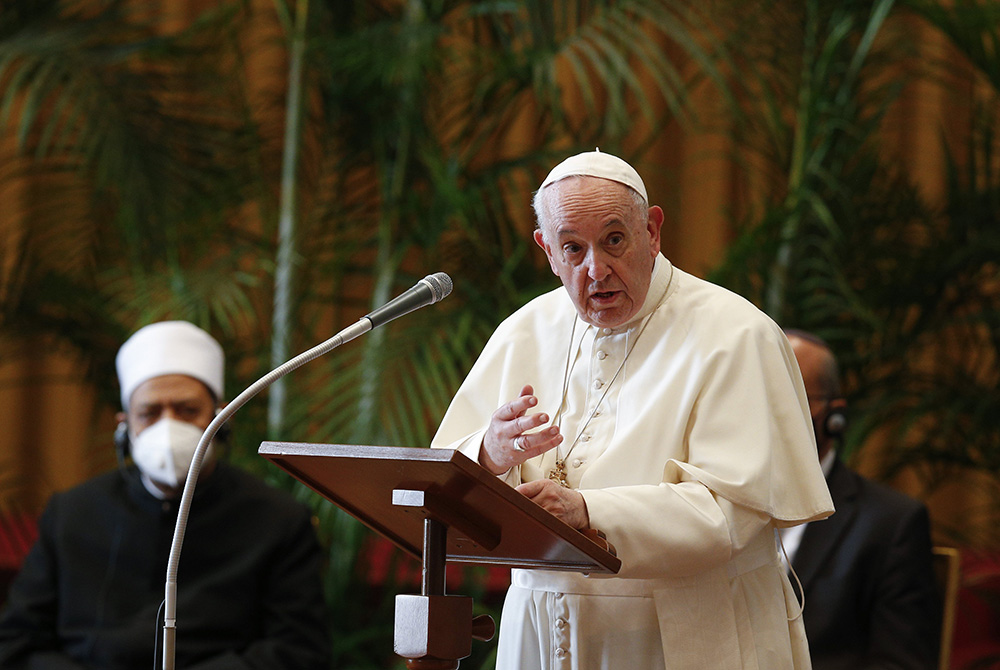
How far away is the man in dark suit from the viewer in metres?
3.27

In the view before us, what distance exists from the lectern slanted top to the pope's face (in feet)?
1.65

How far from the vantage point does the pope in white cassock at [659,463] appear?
2150 millimetres

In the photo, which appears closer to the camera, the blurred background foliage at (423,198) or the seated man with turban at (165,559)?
the seated man with turban at (165,559)

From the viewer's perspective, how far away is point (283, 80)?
5535mm

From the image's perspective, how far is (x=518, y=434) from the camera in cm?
201

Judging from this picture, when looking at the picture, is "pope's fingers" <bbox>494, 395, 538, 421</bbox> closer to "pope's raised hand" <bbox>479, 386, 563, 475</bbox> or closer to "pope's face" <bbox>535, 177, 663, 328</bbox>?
"pope's raised hand" <bbox>479, 386, 563, 475</bbox>

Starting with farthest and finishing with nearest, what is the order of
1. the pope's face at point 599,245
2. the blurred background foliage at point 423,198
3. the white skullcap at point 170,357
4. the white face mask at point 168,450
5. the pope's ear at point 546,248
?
1. the blurred background foliage at point 423,198
2. the white skullcap at point 170,357
3. the white face mask at point 168,450
4. the pope's ear at point 546,248
5. the pope's face at point 599,245

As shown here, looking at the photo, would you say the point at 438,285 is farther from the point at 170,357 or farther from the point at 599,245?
the point at 170,357

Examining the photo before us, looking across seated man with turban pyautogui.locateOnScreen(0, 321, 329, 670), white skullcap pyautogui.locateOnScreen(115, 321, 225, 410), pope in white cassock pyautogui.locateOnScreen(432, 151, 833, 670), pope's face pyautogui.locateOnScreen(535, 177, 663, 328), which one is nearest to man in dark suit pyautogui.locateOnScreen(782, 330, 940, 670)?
pope in white cassock pyautogui.locateOnScreen(432, 151, 833, 670)

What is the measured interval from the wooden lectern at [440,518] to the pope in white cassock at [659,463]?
12 cm

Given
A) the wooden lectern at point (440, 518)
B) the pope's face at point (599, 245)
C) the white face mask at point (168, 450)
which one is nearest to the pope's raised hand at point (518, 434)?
the wooden lectern at point (440, 518)

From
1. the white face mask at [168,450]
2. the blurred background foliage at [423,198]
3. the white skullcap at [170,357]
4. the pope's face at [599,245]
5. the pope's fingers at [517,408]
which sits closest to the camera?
the pope's fingers at [517,408]

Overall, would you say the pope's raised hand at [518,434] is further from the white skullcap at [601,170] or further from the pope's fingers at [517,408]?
the white skullcap at [601,170]

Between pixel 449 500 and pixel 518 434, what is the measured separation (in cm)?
15
